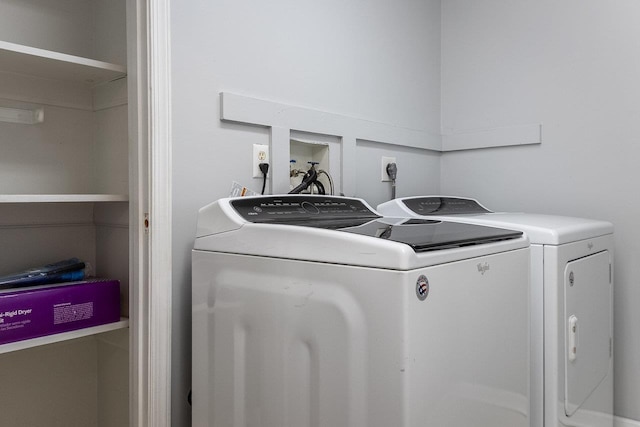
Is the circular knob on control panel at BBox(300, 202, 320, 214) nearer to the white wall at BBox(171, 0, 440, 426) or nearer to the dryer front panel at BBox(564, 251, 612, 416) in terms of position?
the white wall at BBox(171, 0, 440, 426)

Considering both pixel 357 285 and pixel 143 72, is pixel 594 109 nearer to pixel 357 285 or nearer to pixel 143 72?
pixel 357 285

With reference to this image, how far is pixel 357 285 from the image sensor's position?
1077 millimetres

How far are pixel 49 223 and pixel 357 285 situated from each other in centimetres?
106

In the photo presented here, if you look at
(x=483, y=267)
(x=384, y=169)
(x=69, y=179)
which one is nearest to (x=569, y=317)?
(x=483, y=267)

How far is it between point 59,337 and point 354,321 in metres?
0.79

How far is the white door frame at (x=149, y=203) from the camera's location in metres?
1.43

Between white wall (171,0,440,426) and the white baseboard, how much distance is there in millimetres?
1397

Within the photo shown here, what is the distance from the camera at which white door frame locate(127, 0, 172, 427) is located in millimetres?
1426

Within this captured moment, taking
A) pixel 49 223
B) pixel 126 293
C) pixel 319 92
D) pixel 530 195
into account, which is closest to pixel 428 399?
pixel 126 293

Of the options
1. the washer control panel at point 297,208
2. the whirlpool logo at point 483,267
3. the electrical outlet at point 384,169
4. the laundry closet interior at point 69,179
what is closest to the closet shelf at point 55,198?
the laundry closet interior at point 69,179

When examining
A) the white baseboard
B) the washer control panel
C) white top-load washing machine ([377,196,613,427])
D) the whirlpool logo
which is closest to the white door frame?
the washer control panel

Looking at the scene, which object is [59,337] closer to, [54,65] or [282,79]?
[54,65]

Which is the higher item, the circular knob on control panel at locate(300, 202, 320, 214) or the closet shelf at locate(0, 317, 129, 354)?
the circular knob on control panel at locate(300, 202, 320, 214)

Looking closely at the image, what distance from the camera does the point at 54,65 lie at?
4.60ft
